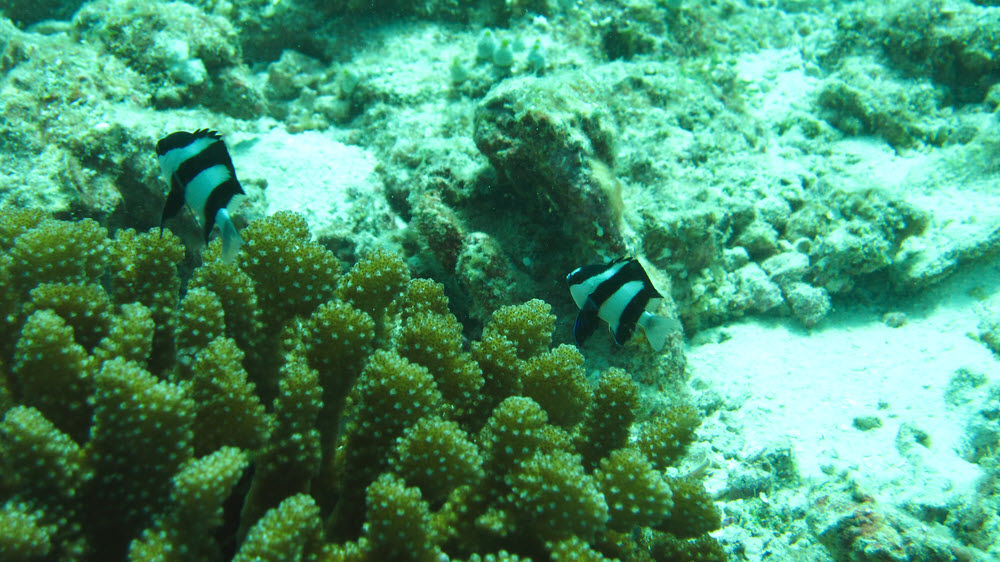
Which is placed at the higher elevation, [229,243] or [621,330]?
[229,243]

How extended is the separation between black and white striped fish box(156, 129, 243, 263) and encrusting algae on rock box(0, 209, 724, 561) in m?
0.40

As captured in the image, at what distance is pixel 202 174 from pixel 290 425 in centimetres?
170

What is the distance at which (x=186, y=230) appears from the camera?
4566 millimetres

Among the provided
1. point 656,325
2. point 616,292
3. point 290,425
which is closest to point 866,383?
point 656,325

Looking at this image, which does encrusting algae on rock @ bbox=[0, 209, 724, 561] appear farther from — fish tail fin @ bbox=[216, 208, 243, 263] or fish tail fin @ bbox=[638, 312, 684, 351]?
fish tail fin @ bbox=[638, 312, 684, 351]

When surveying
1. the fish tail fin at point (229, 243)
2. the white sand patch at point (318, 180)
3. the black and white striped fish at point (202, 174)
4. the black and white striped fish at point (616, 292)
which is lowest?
the white sand patch at point (318, 180)

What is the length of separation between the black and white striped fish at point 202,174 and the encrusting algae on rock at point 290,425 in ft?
1.31

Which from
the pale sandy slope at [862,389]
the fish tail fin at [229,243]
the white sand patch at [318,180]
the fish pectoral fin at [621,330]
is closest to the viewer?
the fish tail fin at [229,243]

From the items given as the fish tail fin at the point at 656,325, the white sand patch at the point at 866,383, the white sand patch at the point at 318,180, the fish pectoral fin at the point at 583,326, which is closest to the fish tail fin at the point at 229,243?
the white sand patch at the point at 318,180

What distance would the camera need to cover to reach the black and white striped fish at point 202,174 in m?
2.91

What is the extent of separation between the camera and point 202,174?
9.61 feet

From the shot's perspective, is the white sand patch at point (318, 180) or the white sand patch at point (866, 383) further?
the white sand patch at point (318, 180)

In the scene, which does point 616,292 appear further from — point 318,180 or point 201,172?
point 318,180

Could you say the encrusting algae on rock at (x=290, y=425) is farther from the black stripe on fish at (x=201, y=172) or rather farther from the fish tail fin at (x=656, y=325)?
the fish tail fin at (x=656, y=325)
